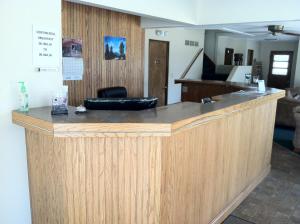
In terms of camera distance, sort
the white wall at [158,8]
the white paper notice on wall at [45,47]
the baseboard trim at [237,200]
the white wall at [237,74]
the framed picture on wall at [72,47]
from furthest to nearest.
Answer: the white wall at [237,74]
the framed picture on wall at [72,47]
the white wall at [158,8]
the baseboard trim at [237,200]
the white paper notice on wall at [45,47]

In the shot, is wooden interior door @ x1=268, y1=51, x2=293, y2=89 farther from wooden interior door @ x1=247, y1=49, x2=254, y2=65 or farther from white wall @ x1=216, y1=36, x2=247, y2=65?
white wall @ x1=216, y1=36, x2=247, y2=65

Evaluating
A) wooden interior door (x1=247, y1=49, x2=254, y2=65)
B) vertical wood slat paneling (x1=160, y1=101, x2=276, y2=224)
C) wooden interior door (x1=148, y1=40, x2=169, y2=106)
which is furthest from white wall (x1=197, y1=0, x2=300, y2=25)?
wooden interior door (x1=247, y1=49, x2=254, y2=65)

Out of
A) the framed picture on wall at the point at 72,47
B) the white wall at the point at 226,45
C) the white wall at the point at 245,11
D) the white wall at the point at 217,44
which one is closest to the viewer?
the white wall at the point at 245,11

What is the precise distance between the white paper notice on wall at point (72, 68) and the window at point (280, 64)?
403 inches

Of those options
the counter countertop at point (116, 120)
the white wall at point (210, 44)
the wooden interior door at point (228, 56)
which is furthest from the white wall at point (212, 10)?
the wooden interior door at point (228, 56)

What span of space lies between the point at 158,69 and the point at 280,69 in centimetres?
740

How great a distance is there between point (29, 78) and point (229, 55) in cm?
951

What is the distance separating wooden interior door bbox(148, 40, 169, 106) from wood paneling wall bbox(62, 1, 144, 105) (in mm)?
1506

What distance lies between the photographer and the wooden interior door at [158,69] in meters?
6.84

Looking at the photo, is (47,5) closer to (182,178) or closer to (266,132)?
(182,178)

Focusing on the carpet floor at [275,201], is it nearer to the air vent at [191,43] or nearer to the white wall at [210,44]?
the air vent at [191,43]

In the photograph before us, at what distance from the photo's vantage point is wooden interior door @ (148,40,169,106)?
6.84 m

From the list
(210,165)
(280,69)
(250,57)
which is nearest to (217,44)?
(250,57)

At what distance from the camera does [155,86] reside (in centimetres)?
708
